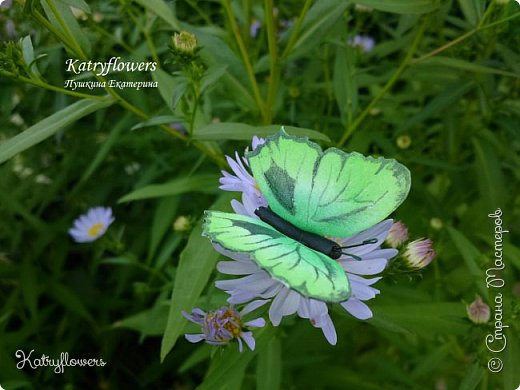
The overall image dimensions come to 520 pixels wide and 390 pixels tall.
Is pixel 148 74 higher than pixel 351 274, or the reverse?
pixel 148 74

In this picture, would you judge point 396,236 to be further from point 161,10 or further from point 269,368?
point 161,10

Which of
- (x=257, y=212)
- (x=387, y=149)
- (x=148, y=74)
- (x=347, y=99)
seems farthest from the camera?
(x=148, y=74)

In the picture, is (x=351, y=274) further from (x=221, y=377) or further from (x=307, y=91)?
(x=307, y=91)

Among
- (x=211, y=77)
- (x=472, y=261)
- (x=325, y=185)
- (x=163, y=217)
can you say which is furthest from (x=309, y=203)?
(x=163, y=217)

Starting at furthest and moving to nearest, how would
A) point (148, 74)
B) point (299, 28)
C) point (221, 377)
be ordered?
point (148, 74)
point (299, 28)
point (221, 377)

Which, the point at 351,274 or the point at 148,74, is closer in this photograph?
the point at 351,274

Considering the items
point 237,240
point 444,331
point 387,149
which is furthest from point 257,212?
point 387,149

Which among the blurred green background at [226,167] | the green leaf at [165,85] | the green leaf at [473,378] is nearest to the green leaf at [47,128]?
the blurred green background at [226,167]

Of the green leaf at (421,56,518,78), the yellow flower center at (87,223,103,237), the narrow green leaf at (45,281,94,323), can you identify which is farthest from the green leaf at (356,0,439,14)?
the narrow green leaf at (45,281,94,323)
